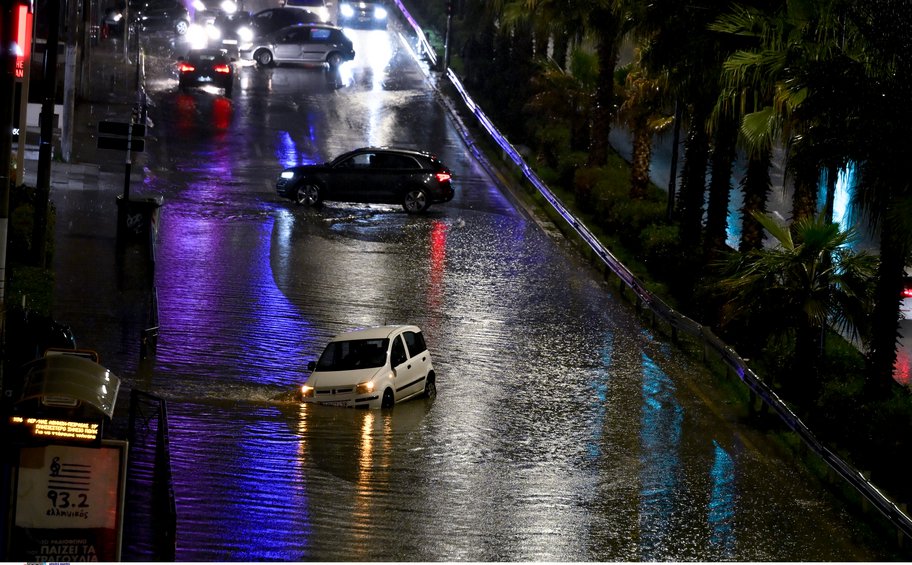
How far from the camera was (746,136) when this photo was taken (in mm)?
22062

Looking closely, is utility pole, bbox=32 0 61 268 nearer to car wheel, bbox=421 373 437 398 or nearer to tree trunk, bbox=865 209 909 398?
car wheel, bbox=421 373 437 398

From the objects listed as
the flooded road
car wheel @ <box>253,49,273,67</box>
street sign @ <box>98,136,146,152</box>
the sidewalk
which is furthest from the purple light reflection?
car wheel @ <box>253,49,273,67</box>

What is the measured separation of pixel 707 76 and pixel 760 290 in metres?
5.26

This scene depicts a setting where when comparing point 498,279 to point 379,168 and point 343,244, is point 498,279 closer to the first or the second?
point 343,244

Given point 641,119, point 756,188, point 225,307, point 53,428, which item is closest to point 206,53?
point 641,119

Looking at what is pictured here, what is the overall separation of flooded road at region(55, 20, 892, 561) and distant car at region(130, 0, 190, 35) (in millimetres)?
24590

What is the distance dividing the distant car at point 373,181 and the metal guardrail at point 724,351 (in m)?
2.96

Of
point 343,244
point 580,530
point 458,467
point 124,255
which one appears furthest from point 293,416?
point 343,244

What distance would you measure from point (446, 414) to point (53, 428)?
8864mm

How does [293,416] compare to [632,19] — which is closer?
[293,416]

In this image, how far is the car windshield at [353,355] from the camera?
2080 centimetres

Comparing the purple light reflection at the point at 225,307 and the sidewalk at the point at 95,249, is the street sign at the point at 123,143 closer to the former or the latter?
the sidewalk at the point at 95,249

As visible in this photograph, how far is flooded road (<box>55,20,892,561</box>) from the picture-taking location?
1514 cm

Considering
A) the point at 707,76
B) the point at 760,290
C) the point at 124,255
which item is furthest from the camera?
the point at 124,255
